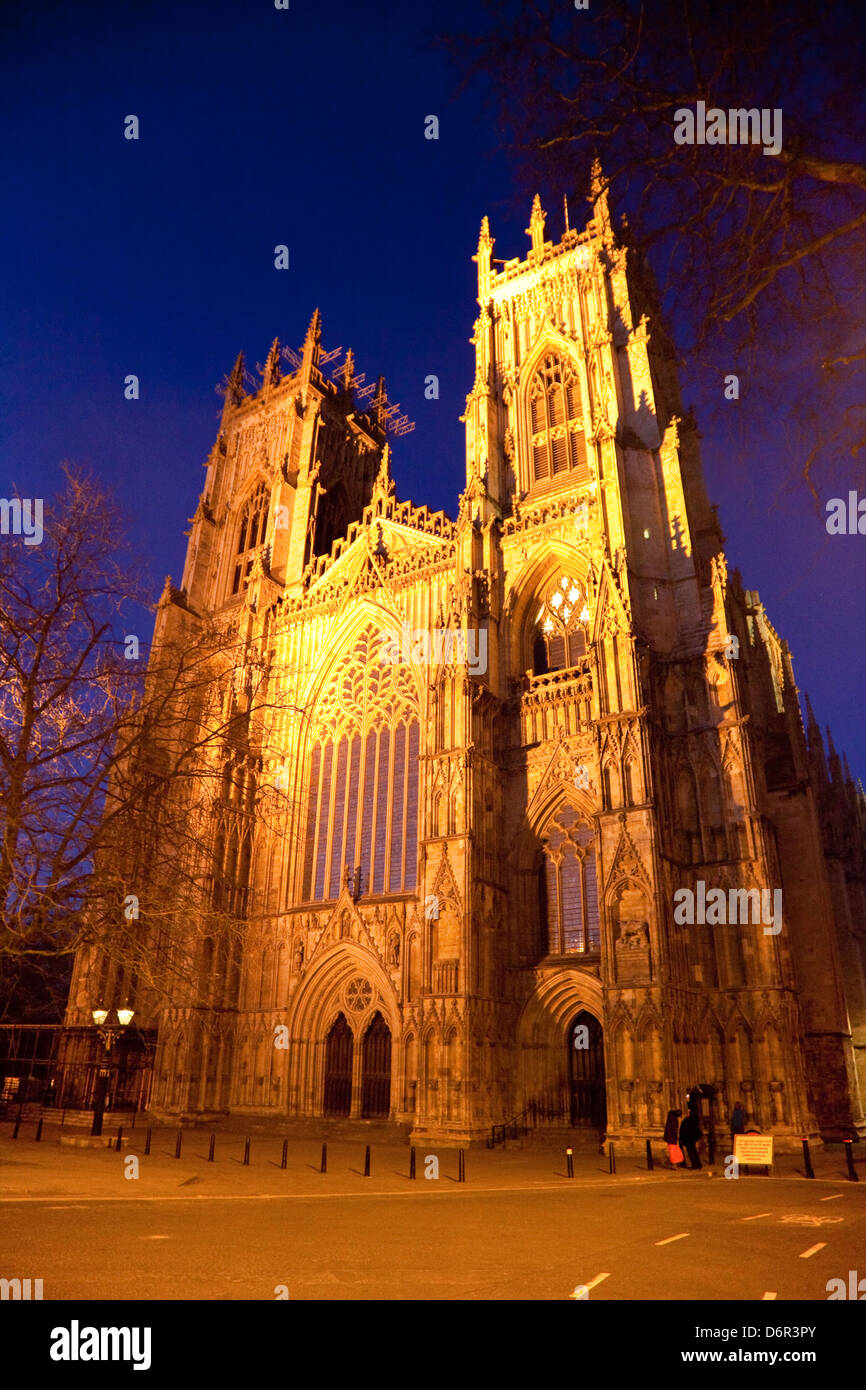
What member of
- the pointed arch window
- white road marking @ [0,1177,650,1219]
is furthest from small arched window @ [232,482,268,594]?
white road marking @ [0,1177,650,1219]

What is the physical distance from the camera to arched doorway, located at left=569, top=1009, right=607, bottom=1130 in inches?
903

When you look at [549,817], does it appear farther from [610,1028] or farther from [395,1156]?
[395,1156]

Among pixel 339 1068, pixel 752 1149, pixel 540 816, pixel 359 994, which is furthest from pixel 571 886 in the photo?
pixel 752 1149

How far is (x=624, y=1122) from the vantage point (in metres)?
19.5

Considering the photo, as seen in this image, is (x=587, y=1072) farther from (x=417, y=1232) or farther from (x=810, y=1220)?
(x=417, y=1232)

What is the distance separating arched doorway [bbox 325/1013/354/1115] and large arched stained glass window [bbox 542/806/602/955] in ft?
24.2

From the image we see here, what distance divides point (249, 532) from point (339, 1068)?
25.4m

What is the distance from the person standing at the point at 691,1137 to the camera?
55.4 feet

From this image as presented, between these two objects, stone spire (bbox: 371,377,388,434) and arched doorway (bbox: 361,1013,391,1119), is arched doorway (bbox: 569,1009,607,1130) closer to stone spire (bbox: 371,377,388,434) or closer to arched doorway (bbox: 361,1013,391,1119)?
arched doorway (bbox: 361,1013,391,1119)

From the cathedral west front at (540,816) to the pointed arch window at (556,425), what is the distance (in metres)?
0.14

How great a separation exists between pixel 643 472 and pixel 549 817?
40.5 feet

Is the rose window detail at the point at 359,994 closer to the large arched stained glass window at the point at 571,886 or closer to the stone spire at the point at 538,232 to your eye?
the large arched stained glass window at the point at 571,886

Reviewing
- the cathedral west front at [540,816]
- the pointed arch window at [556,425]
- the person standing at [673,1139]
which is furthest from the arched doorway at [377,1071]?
the pointed arch window at [556,425]
